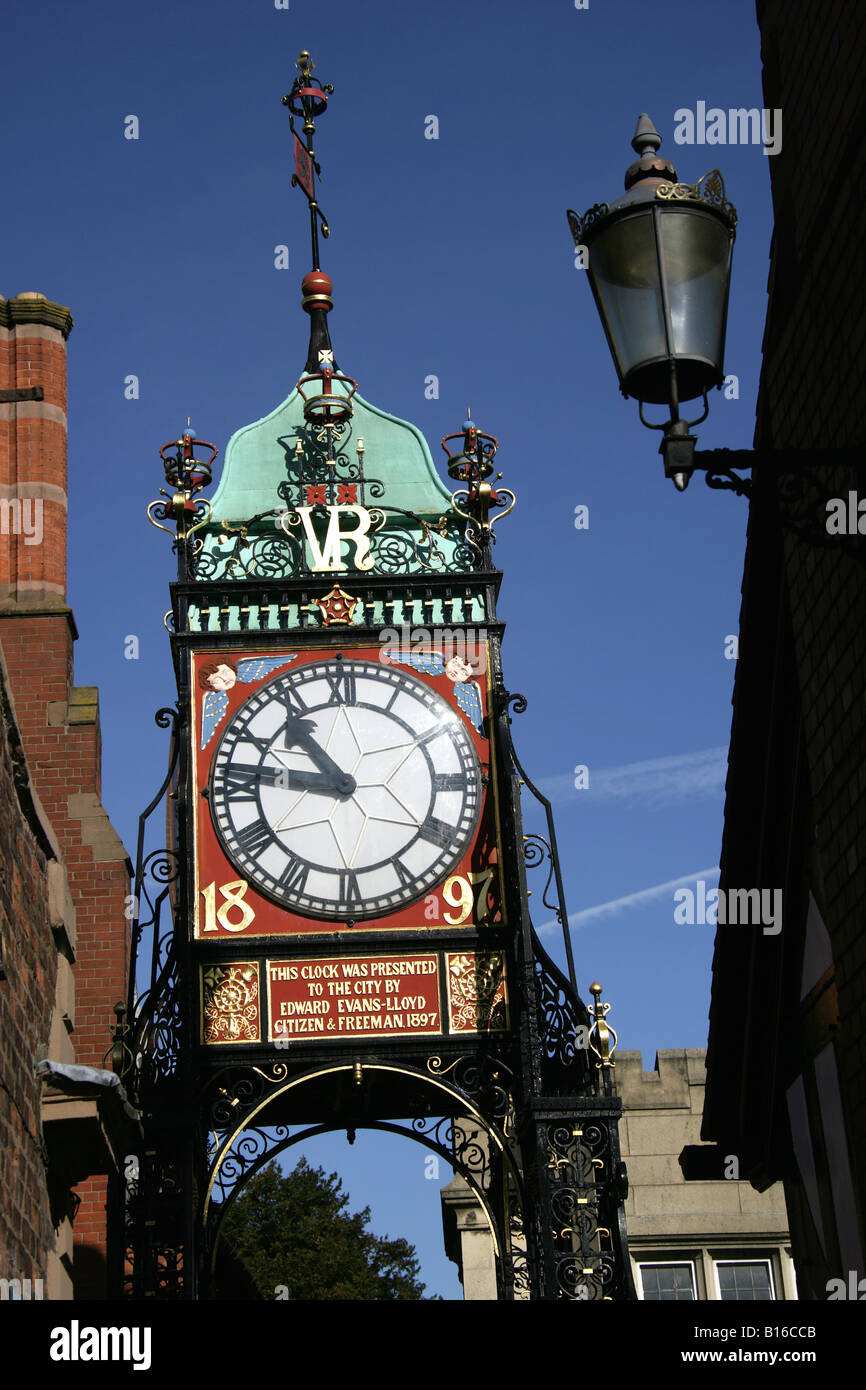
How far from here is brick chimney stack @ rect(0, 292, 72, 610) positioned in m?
15.8

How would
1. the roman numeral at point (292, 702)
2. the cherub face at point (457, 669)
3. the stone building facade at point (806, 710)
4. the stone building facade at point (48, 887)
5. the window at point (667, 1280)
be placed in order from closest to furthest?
the stone building facade at point (806, 710), the stone building facade at point (48, 887), the roman numeral at point (292, 702), the cherub face at point (457, 669), the window at point (667, 1280)

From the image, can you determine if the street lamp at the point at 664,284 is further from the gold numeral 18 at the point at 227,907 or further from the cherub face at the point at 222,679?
the cherub face at the point at 222,679

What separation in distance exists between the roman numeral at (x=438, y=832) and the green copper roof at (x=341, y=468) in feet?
8.19

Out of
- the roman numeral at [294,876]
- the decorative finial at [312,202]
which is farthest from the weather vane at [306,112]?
the roman numeral at [294,876]

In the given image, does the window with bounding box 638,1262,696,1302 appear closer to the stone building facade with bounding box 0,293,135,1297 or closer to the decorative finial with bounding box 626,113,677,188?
the stone building facade with bounding box 0,293,135,1297

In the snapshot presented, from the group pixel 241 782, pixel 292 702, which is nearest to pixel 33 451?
pixel 292 702

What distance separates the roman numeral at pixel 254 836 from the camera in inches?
524

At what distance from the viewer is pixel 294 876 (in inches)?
522

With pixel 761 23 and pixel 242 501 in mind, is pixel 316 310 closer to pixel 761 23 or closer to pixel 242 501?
pixel 242 501

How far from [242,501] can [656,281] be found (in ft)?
29.1

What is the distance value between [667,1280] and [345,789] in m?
5.72

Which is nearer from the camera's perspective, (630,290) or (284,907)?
(630,290)

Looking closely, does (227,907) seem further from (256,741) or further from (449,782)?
(449,782)
